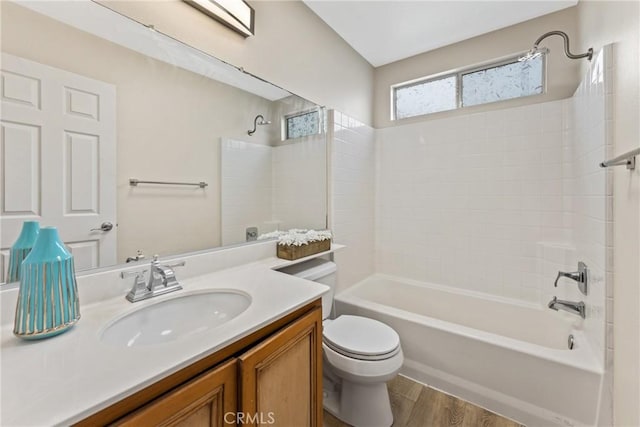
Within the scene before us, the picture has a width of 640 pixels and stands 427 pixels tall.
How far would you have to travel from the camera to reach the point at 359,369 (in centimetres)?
135

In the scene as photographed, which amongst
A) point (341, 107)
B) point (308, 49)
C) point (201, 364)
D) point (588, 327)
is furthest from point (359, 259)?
point (201, 364)

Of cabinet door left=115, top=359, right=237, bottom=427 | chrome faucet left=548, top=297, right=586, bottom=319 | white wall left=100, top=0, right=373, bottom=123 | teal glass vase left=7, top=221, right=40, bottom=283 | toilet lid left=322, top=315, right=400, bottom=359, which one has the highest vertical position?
white wall left=100, top=0, right=373, bottom=123

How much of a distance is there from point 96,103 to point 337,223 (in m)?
1.57

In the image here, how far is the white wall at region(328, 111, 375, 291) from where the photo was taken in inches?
82.7

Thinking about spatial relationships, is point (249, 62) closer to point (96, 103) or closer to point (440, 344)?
point (96, 103)

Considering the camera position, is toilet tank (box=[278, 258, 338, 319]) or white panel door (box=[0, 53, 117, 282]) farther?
toilet tank (box=[278, 258, 338, 319])

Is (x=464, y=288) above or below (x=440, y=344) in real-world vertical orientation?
above

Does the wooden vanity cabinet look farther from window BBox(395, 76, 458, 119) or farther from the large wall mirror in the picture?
window BBox(395, 76, 458, 119)

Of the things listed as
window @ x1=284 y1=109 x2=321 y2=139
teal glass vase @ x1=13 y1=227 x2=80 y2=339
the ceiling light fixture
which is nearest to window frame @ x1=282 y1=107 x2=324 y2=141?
window @ x1=284 y1=109 x2=321 y2=139

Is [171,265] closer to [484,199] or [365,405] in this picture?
[365,405]

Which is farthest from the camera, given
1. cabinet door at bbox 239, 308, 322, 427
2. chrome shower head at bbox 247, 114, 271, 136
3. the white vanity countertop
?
chrome shower head at bbox 247, 114, 271, 136

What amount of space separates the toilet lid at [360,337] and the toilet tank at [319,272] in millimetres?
137

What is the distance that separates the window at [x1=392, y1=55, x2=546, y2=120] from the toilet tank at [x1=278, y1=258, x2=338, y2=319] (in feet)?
5.55

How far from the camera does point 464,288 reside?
7.45 ft
